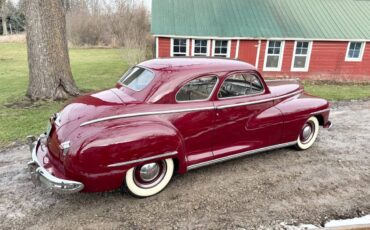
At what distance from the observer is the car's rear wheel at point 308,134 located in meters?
5.01

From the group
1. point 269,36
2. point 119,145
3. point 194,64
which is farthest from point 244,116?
point 269,36

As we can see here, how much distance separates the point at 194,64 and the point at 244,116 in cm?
112

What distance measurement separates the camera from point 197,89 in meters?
3.92

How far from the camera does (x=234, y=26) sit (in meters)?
16.1

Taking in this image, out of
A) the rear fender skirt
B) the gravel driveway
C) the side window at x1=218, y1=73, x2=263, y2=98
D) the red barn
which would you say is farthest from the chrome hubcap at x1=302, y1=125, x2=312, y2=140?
the red barn

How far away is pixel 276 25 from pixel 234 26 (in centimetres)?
266

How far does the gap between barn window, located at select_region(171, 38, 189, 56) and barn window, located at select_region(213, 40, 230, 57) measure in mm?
1698

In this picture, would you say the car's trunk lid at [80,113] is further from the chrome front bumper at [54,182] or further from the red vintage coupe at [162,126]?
the chrome front bumper at [54,182]

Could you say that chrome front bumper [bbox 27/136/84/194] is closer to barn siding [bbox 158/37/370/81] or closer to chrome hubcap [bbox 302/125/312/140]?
chrome hubcap [bbox 302/125/312/140]

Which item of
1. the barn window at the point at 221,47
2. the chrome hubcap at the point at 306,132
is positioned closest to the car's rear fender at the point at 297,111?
the chrome hubcap at the point at 306,132

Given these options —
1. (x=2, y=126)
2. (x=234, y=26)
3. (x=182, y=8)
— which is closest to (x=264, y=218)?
(x=2, y=126)

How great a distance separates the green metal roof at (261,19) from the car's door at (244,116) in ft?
38.3

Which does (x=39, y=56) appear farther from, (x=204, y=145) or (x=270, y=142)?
(x=270, y=142)

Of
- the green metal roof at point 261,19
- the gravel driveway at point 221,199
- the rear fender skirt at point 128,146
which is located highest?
the green metal roof at point 261,19
